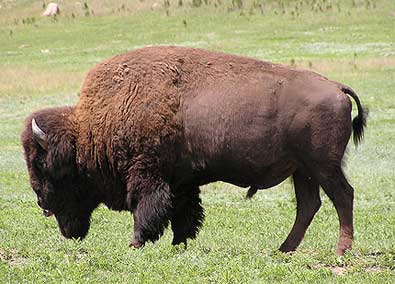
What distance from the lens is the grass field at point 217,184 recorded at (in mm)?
7949

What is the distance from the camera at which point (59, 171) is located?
406 inches

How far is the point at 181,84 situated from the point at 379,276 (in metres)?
3.24

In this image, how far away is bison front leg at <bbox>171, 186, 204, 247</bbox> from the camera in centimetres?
1038

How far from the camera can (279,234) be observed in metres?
11.7

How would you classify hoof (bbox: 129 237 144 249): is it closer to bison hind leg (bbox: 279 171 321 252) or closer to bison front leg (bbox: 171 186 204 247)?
bison front leg (bbox: 171 186 204 247)

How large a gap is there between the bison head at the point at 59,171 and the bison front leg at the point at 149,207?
927mm

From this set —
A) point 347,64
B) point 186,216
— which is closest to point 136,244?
point 186,216

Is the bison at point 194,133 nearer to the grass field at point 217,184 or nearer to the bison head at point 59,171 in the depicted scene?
the bison head at point 59,171

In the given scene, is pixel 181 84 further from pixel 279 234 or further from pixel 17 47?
pixel 17 47

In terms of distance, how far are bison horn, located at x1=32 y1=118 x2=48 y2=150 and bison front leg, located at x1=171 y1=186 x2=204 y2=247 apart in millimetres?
1647

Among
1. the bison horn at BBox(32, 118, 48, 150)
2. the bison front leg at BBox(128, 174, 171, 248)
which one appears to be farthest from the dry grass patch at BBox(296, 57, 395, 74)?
the bison front leg at BBox(128, 174, 171, 248)

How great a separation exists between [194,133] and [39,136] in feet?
6.02

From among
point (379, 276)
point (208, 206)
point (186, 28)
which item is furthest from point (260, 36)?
point (379, 276)

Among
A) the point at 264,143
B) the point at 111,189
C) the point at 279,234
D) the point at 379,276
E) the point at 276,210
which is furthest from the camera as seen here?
the point at 276,210
